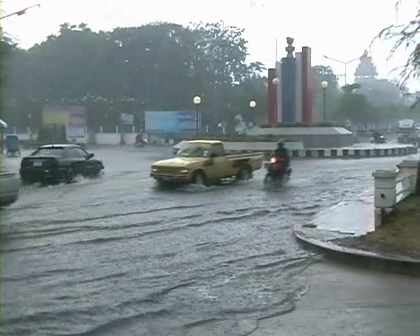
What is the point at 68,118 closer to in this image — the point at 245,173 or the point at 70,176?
the point at 70,176

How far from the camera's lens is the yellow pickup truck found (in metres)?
20.4

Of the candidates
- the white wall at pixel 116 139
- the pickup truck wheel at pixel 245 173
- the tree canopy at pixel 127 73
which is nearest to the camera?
the pickup truck wheel at pixel 245 173

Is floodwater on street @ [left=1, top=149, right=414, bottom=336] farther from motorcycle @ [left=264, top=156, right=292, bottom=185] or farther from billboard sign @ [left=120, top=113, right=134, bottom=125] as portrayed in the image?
billboard sign @ [left=120, top=113, right=134, bottom=125]

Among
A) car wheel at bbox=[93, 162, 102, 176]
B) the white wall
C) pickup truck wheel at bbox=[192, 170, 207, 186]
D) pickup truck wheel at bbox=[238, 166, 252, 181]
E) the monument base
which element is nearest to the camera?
pickup truck wheel at bbox=[192, 170, 207, 186]

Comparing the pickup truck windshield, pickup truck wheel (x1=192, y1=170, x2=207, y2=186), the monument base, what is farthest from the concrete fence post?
the monument base

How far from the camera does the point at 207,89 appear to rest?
79.2m

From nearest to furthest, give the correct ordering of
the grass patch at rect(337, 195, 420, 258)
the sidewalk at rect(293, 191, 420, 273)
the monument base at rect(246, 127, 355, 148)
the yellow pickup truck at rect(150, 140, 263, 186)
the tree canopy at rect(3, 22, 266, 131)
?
the sidewalk at rect(293, 191, 420, 273) → the grass patch at rect(337, 195, 420, 258) → the yellow pickup truck at rect(150, 140, 263, 186) → the monument base at rect(246, 127, 355, 148) → the tree canopy at rect(3, 22, 266, 131)

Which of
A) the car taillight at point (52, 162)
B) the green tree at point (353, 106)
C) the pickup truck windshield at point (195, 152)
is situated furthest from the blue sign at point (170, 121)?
the car taillight at point (52, 162)

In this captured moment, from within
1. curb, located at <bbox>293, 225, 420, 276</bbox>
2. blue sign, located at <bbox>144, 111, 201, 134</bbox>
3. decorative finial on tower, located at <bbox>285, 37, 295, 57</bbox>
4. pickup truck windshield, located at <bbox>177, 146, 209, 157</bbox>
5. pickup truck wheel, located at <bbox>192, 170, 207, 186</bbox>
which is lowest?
curb, located at <bbox>293, 225, 420, 276</bbox>

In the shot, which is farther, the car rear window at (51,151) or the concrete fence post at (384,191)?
the car rear window at (51,151)

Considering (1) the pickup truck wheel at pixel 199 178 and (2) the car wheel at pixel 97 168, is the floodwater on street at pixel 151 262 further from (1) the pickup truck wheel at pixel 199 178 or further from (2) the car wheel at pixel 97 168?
(2) the car wheel at pixel 97 168

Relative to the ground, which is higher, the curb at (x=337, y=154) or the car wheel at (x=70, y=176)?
the car wheel at (x=70, y=176)

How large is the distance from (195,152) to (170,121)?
50297mm

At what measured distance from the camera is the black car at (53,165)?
21.9 m
